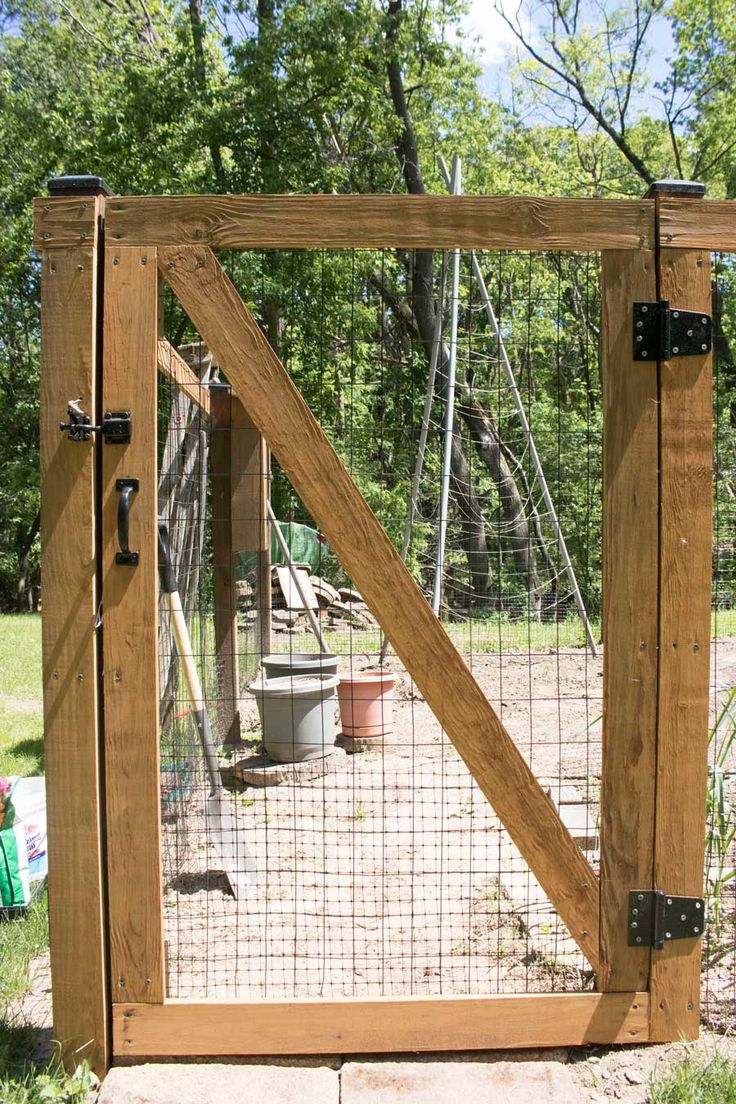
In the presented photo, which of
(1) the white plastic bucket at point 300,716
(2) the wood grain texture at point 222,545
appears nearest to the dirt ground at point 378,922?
(1) the white plastic bucket at point 300,716

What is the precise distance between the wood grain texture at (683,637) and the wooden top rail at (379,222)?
0.83ft

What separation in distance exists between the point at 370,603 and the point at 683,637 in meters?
0.86

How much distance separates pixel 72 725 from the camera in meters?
2.40

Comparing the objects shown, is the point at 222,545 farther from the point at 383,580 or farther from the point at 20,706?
the point at 383,580

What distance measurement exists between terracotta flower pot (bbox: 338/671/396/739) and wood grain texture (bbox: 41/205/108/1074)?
9.82 feet

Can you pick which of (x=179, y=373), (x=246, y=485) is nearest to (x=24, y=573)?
(x=246, y=485)

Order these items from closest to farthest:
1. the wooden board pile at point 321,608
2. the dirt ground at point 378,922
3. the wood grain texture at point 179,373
Answer: the dirt ground at point 378,922 → the wood grain texture at point 179,373 → the wooden board pile at point 321,608

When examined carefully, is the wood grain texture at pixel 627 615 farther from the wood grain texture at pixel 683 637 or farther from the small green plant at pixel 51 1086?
the small green plant at pixel 51 1086

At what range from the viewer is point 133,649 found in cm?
242

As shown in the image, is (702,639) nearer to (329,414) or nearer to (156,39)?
(329,414)

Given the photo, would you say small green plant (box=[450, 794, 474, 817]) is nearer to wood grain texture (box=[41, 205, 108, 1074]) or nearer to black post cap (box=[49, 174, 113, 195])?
wood grain texture (box=[41, 205, 108, 1074])

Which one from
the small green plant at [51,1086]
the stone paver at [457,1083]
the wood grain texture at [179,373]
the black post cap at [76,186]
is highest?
the black post cap at [76,186]

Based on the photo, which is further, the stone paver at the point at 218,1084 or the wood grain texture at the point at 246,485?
the wood grain texture at the point at 246,485

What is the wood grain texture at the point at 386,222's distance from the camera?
2.38m
